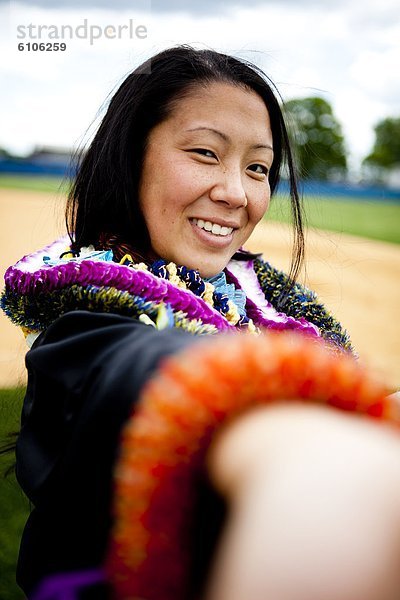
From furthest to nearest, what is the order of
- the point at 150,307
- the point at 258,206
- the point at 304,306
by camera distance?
the point at 304,306 < the point at 258,206 < the point at 150,307

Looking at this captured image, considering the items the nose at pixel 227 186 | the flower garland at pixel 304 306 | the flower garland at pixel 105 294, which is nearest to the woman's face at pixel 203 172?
the nose at pixel 227 186

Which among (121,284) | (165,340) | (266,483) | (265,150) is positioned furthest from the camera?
(265,150)

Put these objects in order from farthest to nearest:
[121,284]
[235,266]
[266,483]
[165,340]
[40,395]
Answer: [235,266], [121,284], [40,395], [165,340], [266,483]

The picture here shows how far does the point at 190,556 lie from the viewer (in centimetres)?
40

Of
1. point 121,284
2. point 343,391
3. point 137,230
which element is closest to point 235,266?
point 137,230

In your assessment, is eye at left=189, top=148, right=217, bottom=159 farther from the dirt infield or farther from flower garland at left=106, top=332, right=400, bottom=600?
flower garland at left=106, top=332, right=400, bottom=600

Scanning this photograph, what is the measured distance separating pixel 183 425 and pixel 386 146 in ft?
140

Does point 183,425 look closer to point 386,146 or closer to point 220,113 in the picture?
point 220,113

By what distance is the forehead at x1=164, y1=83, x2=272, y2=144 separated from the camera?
99 cm

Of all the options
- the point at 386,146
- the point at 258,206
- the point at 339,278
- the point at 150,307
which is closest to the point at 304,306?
the point at 258,206

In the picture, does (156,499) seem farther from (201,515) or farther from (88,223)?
(88,223)

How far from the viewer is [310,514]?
309 mm

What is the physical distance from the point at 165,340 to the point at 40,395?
21cm

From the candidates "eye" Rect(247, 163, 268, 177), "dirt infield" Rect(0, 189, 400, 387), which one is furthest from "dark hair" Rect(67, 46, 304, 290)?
"dirt infield" Rect(0, 189, 400, 387)
